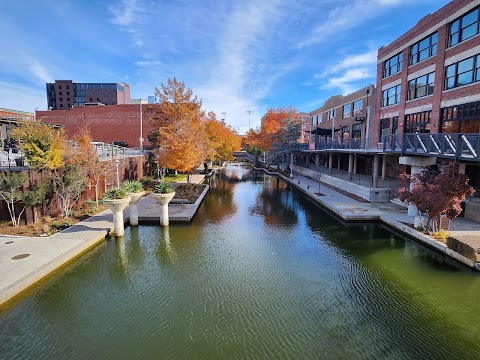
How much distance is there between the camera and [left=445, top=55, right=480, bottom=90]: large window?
1821cm

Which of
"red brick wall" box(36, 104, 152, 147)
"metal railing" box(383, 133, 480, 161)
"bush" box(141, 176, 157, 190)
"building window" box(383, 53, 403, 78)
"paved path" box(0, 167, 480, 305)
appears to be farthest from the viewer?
"red brick wall" box(36, 104, 152, 147)

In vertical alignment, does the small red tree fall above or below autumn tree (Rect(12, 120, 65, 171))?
below

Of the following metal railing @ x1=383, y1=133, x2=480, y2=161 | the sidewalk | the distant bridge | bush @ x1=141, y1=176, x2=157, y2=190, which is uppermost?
metal railing @ x1=383, y1=133, x2=480, y2=161

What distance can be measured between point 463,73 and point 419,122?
5.16 m

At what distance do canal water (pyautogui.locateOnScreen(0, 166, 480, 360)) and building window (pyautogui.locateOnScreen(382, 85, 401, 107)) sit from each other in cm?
1721

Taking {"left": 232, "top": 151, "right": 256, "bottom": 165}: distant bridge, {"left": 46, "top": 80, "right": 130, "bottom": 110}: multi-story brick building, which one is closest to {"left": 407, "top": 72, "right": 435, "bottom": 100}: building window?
{"left": 232, "top": 151, "right": 256, "bottom": 165}: distant bridge

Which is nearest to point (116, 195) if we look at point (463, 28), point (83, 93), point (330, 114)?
point (463, 28)

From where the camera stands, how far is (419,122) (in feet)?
78.5

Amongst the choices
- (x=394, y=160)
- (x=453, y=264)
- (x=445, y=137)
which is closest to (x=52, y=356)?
(x=453, y=264)

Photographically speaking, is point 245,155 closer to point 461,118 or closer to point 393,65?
point 393,65

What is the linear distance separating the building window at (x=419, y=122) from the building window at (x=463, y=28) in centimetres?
507

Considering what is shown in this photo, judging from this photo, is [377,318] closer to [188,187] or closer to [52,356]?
[52,356]

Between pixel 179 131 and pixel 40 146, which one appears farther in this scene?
pixel 179 131

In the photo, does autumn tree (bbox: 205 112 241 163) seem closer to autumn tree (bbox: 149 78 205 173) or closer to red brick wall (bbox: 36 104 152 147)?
autumn tree (bbox: 149 78 205 173)
